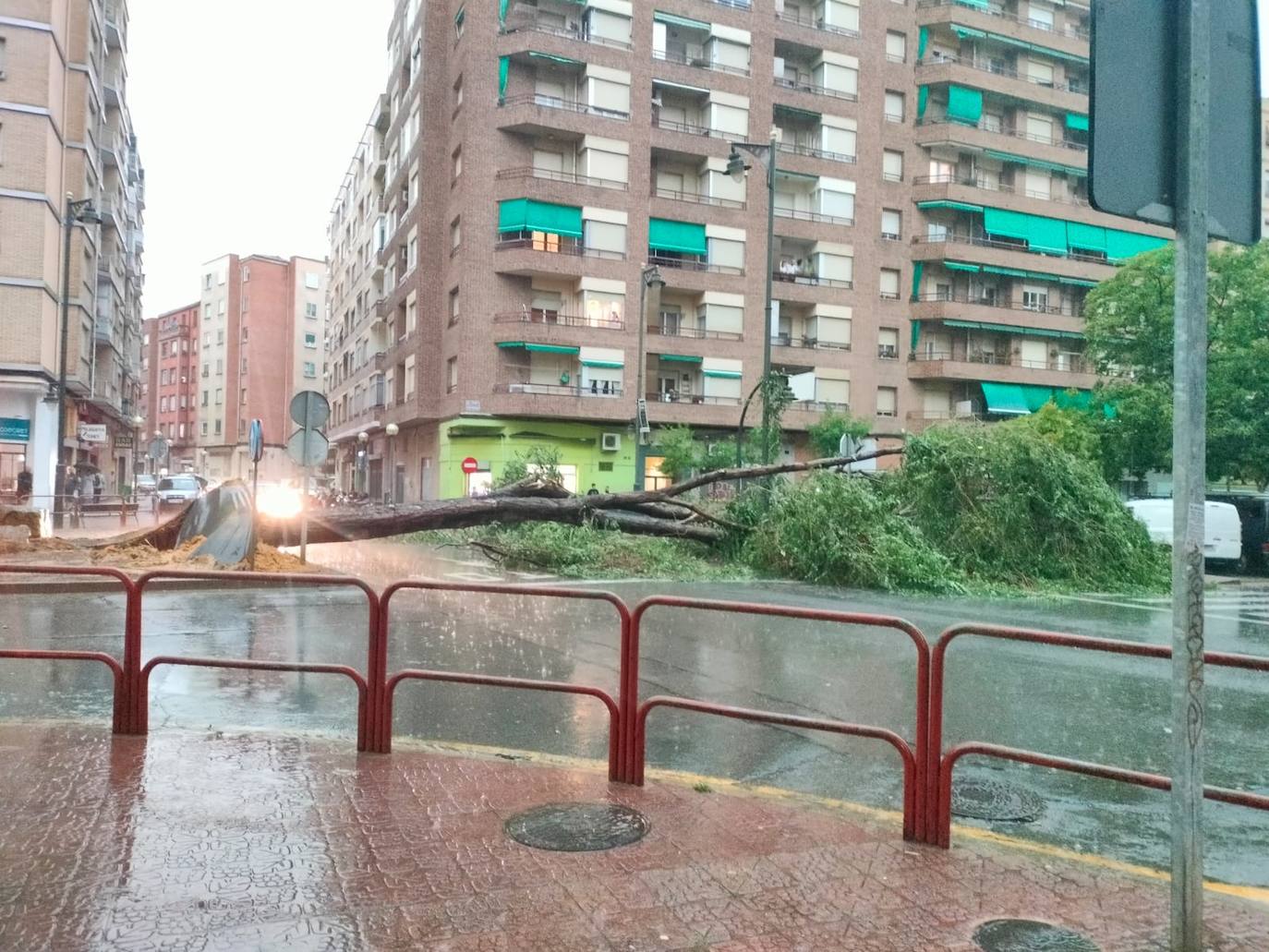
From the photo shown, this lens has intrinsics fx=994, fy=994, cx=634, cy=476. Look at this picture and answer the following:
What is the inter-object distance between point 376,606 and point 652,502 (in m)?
13.9

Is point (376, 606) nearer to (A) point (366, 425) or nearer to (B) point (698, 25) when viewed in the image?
(B) point (698, 25)

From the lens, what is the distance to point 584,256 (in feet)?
133

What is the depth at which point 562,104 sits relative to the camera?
4122 cm

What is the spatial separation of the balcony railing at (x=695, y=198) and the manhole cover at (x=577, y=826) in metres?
40.4

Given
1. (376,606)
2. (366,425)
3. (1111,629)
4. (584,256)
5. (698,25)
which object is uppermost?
(698,25)

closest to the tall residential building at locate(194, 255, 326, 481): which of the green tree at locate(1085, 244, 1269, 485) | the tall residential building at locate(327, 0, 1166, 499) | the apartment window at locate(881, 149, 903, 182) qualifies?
the tall residential building at locate(327, 0, 1166, 499)

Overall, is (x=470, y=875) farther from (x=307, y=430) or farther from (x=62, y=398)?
(x=62, y=398)

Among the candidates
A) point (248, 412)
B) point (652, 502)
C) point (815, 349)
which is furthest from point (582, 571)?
point (248, 412)

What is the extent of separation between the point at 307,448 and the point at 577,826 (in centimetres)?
1411

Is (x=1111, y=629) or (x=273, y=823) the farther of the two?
(x=1111, y=629)

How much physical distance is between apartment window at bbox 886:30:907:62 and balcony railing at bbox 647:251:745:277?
51.4 ft

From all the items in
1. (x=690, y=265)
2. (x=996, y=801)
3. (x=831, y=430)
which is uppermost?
(x=690, y=265)

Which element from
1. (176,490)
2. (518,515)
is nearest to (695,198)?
(176,490)

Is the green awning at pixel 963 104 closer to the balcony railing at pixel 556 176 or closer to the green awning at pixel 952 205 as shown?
the green awning at pixel 952 205
